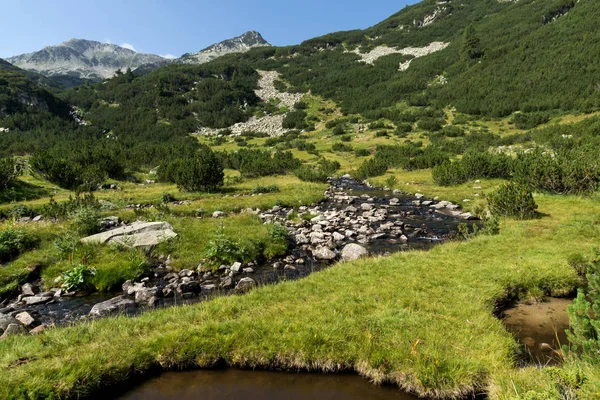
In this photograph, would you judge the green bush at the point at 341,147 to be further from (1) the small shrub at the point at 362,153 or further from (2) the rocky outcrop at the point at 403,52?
(2) the rocky outcrop at the point at 403,52

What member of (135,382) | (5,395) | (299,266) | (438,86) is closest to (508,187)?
(299,266)

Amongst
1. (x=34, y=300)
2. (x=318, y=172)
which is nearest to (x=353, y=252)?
(x=34, y=300)

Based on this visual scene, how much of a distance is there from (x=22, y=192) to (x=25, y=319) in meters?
23.0

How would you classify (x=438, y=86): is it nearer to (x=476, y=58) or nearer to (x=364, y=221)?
(x=476, y=58)

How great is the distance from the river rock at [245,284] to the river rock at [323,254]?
132 inches

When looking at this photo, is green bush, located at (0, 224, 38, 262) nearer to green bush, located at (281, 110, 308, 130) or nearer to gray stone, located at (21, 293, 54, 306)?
gray stone, located at (21, 293, 54, 306)

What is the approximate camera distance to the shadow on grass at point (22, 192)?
22903 millimetres

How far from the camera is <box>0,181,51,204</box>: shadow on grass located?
22.9 m

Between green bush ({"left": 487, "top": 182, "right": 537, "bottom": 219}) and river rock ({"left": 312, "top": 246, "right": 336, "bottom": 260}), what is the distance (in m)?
9.14

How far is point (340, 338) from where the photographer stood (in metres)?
6.21

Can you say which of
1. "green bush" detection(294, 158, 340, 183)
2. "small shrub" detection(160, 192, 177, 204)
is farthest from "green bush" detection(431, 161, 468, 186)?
"small shrub" detection(160, 192, 177, 204)

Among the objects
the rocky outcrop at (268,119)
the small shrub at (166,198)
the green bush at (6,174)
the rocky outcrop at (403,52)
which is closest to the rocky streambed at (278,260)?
the small shrub at (166,198)

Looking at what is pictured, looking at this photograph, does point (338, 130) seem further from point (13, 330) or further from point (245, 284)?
point (13, 330)

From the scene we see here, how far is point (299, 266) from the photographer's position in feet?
40.0
